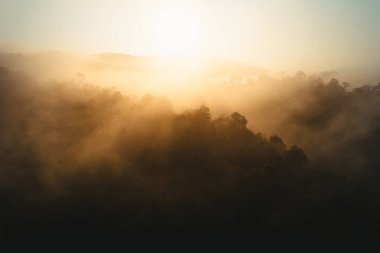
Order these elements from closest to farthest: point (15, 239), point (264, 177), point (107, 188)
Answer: point (15, 239) → point (107, 188) → point (264, 177)

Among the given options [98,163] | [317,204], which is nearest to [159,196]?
[98,163]

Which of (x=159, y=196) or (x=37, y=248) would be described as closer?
(x=37, y=248)

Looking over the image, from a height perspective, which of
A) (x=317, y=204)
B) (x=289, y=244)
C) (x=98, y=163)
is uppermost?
(x=98, y=163)

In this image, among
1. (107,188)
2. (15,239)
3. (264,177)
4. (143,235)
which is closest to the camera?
(15,239)

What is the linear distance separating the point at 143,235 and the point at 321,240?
2838 inches

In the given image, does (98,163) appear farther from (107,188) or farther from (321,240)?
(321,240)

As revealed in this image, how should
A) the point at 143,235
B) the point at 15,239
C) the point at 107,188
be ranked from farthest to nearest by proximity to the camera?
1. the point at 107,188
2. the point at 143,235
3. the point at 15,239

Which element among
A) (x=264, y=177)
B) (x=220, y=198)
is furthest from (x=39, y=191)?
(x=264, y=177)

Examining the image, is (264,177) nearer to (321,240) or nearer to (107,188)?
(321,240)

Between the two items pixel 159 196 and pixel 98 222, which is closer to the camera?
pixel 98 222

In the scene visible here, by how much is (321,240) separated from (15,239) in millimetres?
117410

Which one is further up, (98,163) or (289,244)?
(98,163)

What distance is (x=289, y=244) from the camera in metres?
183

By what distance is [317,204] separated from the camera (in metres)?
195
